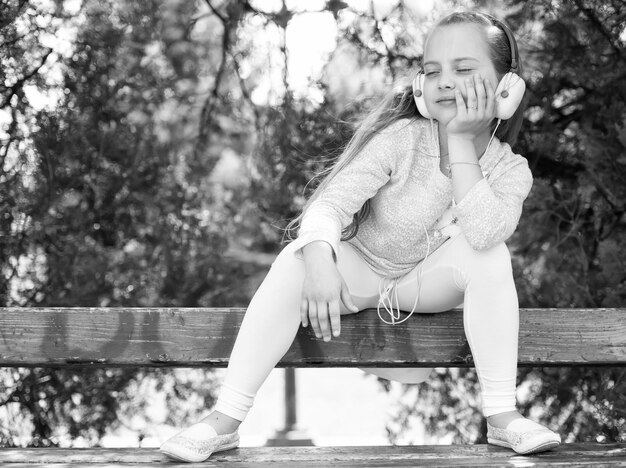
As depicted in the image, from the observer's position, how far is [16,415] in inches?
119

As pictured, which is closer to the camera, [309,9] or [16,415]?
[16,415]

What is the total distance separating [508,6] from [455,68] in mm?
1216

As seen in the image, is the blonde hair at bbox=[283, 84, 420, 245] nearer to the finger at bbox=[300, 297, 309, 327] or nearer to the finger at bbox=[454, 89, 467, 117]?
the finger at bbox=[454, 89, 467, 117]

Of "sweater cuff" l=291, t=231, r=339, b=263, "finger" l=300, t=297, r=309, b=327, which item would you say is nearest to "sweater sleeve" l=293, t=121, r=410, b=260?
"sweater cuff" l=291, t=231, r=339, b=263

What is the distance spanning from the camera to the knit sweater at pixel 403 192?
6.68ft

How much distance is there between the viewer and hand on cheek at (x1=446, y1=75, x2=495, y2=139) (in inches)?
78.9

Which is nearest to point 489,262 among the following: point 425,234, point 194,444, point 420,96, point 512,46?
point 425,234

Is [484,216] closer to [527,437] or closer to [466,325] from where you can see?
[466,325]

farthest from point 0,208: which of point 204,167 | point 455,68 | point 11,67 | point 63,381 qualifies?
point 455,68

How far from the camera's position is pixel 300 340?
215cm

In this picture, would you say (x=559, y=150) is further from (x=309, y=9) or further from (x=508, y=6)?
(x=309, y=9)

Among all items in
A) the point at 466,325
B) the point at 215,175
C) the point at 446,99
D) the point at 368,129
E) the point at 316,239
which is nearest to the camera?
the point at 316,239

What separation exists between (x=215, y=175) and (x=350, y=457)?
2.34 m

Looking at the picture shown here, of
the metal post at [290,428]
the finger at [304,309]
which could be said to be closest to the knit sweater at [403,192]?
the finger at [304,309]
